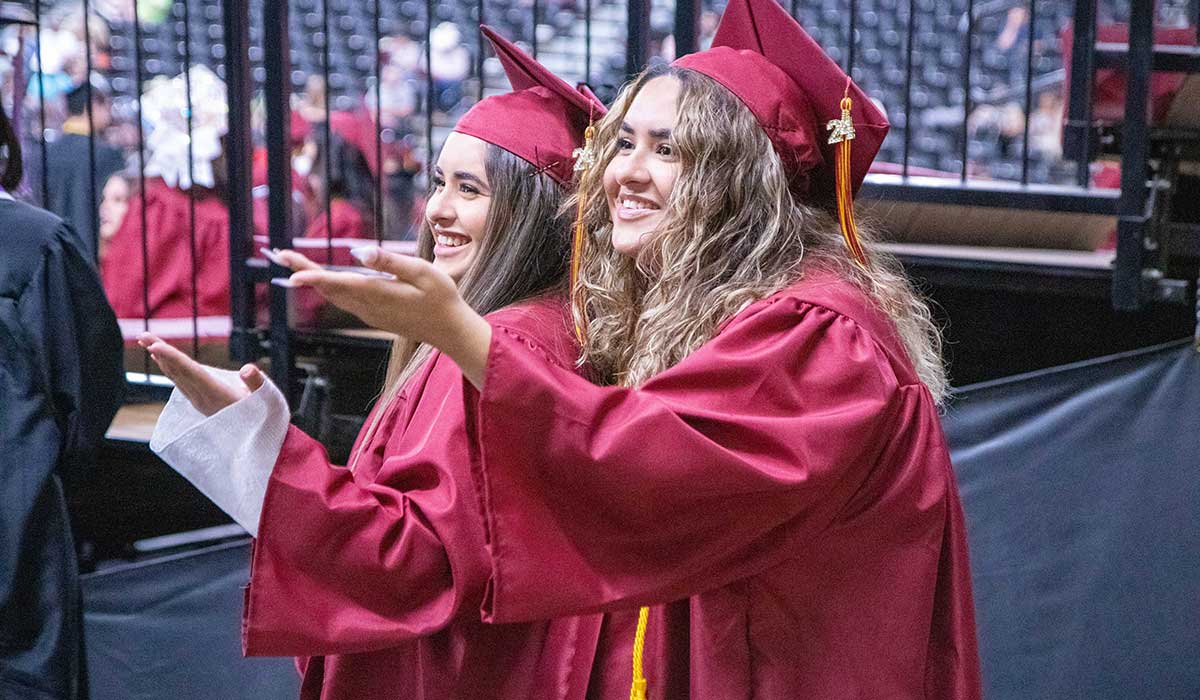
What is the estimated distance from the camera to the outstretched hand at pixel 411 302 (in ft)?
5.13

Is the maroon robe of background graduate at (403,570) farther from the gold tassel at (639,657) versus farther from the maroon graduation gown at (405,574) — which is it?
the gold tassel at (639,657)

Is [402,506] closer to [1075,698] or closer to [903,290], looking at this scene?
[903,290]

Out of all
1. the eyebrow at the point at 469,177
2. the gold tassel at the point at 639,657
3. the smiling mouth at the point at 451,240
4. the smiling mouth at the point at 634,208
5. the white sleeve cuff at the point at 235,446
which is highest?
the eyebrow at the point at 469,177

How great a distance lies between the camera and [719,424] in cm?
177

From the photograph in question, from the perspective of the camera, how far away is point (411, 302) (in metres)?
1.63

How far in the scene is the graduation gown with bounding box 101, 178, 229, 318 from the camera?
216 inches

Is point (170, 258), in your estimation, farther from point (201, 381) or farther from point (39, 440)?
point (201, 381)

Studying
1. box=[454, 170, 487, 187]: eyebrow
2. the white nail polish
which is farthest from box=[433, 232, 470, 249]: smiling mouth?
the white nail polish

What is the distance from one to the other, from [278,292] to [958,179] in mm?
2050

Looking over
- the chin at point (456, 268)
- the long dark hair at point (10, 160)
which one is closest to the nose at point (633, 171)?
the chin at point (456, 268)

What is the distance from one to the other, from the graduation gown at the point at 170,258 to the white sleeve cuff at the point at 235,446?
353 cm

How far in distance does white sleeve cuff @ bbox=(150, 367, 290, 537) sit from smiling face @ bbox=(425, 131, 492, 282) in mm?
791

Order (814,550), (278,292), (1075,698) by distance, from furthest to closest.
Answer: (278,292) < (1075,698) < (814,550)

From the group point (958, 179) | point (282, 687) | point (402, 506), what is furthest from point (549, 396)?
point (958, 179)
